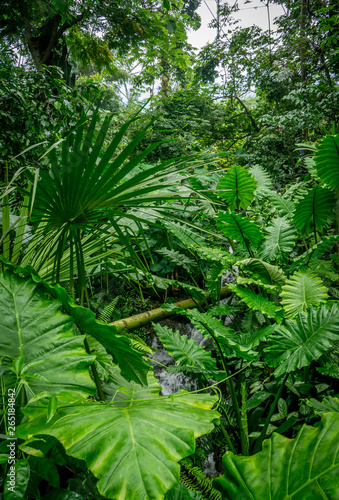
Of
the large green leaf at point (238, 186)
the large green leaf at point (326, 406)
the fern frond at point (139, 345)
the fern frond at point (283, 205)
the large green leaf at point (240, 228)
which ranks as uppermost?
the large green leaf at point (238, 186)

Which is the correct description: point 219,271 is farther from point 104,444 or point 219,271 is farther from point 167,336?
point 104,444

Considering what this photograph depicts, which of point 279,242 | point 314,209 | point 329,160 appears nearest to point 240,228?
point 279,242

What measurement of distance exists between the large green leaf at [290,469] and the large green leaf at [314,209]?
1.68m

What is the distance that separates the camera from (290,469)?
0.64 m

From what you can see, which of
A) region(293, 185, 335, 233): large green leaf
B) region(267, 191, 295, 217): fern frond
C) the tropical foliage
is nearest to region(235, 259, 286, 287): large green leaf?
the tropical foliage

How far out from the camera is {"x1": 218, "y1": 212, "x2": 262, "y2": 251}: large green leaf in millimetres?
1977

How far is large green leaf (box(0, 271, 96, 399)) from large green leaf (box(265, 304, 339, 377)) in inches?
31.2

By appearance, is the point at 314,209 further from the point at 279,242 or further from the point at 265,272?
the point at 265,272

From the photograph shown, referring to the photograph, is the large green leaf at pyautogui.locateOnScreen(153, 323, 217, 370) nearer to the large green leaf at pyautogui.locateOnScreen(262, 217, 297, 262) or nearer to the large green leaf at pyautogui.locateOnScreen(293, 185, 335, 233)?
the large green leaf at pyautogui.locateOnScreen(262, 217, 297, 262)

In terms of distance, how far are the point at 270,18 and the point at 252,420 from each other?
23.4ft

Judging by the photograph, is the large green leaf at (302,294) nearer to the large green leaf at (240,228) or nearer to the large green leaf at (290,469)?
the large green leaf at (240,228)

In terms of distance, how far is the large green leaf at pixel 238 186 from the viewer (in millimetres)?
2227

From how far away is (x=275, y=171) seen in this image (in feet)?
16.6

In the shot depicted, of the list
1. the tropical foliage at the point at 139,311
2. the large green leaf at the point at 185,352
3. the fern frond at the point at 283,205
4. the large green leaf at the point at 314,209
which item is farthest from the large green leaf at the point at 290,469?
the fern frond at the point at 283,205
